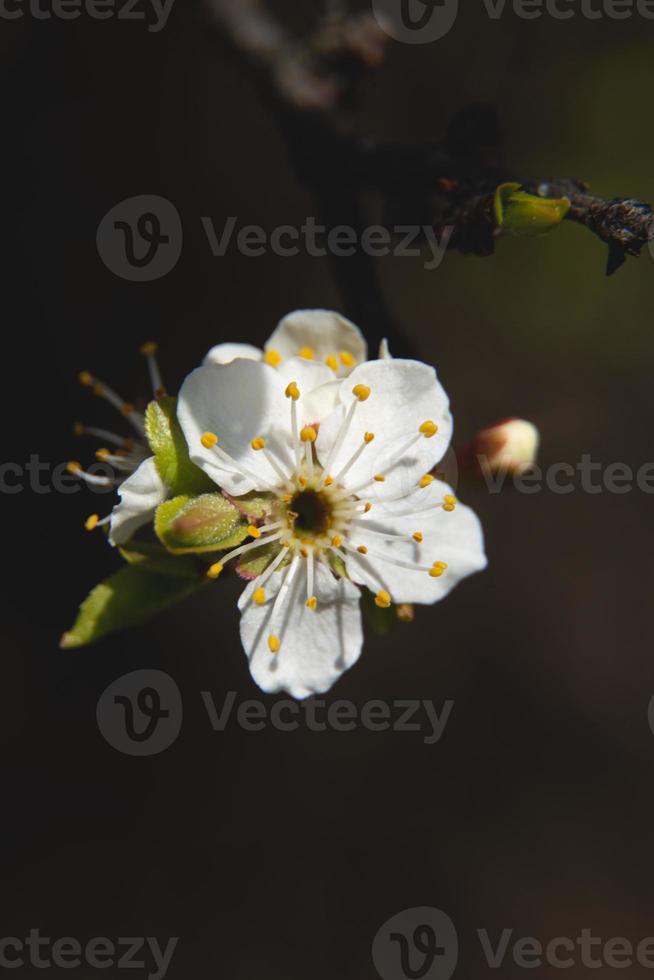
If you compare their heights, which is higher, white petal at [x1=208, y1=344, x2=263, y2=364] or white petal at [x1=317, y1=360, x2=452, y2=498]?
white petal at [x1=208, y1=344, x2=263, y2=364]

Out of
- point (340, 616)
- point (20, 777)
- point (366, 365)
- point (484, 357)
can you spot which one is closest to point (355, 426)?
point (366, 365)

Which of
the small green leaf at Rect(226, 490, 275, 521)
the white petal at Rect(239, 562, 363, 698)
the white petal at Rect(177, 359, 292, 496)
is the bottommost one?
the white petal at Rect(239, 562, 363, 698)

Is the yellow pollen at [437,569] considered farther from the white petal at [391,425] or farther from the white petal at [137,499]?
the white petal at [137,499]

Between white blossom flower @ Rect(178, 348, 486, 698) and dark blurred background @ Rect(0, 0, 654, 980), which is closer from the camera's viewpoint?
white blossom flower @ Rect(178, 348, 486, 698)

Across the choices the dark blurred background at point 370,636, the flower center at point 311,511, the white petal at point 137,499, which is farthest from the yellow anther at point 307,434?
the dark blurred background at point 370,636

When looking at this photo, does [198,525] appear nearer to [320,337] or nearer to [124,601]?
[124,601]

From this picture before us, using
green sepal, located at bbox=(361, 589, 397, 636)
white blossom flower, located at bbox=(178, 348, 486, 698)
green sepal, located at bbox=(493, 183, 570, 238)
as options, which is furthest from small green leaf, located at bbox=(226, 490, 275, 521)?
green sepal, located at bbox=(493, 183, 570, 238)

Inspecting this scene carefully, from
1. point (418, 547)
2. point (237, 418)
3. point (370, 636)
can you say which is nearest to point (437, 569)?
point (418, 547)

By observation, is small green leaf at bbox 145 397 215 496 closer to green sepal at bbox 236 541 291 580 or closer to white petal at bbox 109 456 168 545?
white petal at bbox 109 456 168 545
